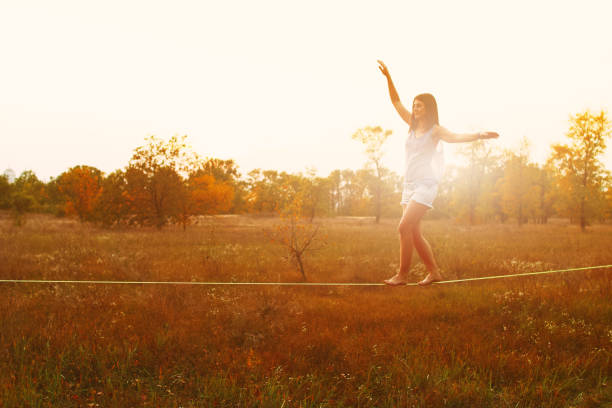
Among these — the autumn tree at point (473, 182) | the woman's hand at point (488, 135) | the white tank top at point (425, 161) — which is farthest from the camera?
the autumn tree at point (473, 182)

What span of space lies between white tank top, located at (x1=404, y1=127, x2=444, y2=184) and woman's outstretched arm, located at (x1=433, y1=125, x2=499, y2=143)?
6 cm

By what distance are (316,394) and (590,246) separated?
16.5m

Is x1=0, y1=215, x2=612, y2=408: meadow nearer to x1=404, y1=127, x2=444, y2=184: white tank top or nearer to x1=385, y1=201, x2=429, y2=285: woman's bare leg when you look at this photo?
x1=385, y1=201, x2=429, y2=285: woman's bare leg

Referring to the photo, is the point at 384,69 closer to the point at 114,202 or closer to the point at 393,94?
the point at 393,94

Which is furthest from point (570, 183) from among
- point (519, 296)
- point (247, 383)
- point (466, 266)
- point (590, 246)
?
point (247, 383)

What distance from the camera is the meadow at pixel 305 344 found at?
3.91 m

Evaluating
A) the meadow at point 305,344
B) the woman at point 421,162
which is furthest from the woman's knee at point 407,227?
the meadow at point 305,344

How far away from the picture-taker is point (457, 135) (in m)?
3.15

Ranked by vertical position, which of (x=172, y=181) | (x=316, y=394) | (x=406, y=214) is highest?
(x=172, y=181)

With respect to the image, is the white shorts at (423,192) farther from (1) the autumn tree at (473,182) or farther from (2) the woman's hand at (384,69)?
(1) the autumn tree at (473,182)

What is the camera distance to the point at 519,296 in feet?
24.1

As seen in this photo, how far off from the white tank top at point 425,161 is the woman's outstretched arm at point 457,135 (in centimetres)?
6

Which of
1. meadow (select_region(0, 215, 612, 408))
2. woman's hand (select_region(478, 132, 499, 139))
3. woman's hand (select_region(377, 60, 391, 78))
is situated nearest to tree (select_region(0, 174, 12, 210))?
meadow (select_region(0, 215, 612, 408))

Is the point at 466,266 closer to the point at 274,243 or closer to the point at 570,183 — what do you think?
the point at 274,243
